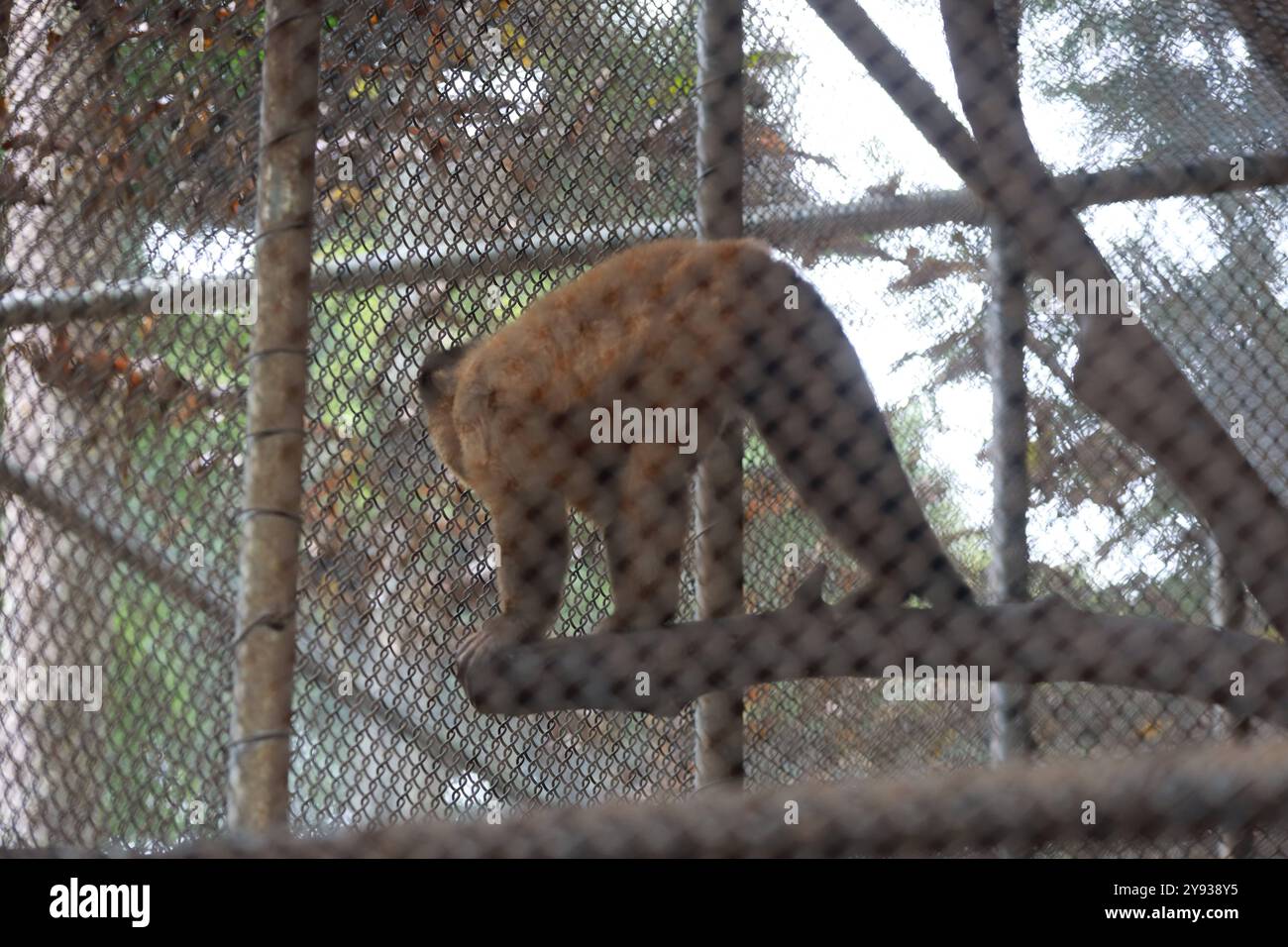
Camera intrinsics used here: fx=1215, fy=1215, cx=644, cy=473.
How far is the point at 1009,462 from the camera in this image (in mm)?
2322

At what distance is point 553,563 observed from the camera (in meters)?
2.73

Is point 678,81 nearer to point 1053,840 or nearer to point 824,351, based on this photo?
point 824,351

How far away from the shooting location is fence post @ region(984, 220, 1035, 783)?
7.63ft

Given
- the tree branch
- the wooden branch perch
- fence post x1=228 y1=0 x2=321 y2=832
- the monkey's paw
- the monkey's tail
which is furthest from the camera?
the monkey's tail

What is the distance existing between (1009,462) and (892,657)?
1.79 ft

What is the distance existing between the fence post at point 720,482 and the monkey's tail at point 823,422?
240 millimetres

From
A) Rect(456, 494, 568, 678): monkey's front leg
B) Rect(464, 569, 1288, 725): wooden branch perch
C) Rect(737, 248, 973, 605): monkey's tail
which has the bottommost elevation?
Rect(464, 569, 1288, 725): wooden branch perch

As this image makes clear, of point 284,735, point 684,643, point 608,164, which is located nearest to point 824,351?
point 608,164

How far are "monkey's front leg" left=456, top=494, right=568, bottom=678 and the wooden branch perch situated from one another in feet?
1.79

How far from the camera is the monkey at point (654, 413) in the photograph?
99.9 inches

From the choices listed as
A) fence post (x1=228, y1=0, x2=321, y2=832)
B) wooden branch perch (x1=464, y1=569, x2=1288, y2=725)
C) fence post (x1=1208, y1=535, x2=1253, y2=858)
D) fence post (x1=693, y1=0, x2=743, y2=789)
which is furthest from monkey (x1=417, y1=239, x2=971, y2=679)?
fence post (x1=228, y1=0, x2=321, y2=832)

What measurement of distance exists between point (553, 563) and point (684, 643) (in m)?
0.82

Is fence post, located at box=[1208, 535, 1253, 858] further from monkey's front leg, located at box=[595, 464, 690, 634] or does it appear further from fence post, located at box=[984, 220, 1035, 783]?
monkey's front leg, located at box=[595, 464, 690, 634]

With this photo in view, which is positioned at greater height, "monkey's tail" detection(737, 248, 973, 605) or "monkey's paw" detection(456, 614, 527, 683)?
"monkey's tail" detection(737, 248, 973, 605)
